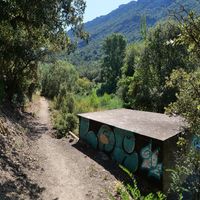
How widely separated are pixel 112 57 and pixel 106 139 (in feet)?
183

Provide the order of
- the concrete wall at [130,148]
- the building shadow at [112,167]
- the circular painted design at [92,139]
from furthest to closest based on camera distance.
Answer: the circular painted design at [92,139] → the building shadow at [112,167] → the concrete wall at [130,148]

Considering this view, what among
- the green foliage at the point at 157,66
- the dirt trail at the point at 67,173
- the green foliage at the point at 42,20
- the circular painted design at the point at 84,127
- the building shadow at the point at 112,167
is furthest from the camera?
the green foliage at the point at 157,66

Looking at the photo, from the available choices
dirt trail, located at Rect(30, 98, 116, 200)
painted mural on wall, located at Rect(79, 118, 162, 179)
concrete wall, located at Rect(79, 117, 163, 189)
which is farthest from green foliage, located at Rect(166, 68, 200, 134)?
dirt trail, located at Rect(30, 98, 116, 200)

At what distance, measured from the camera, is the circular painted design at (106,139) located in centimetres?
1512

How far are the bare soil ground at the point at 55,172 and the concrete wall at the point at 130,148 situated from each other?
0.53 meters

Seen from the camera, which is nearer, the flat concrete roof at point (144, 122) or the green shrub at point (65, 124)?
the flat concrete roof at point (144, 122)

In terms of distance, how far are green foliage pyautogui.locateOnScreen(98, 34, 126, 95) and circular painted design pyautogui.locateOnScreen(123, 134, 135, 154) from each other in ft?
164

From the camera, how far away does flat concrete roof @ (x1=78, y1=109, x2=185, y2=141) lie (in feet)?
42.8

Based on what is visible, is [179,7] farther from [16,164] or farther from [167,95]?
[167,95]

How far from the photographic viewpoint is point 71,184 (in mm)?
11703

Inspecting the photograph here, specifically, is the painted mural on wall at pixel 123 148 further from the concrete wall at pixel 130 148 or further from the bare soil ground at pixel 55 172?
the bare soil ground at pixel 55 172

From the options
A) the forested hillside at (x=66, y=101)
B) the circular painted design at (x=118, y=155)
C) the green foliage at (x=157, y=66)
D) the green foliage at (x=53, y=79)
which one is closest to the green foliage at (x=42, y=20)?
the forested hillside at (x=66, y=101)

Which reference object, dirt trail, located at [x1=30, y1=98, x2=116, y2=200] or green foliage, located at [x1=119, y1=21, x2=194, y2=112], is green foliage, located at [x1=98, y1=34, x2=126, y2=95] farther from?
dirt trail, located at [x1=30, y1=98, x2=116, y2=200]

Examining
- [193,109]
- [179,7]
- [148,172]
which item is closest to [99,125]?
[148,172]
